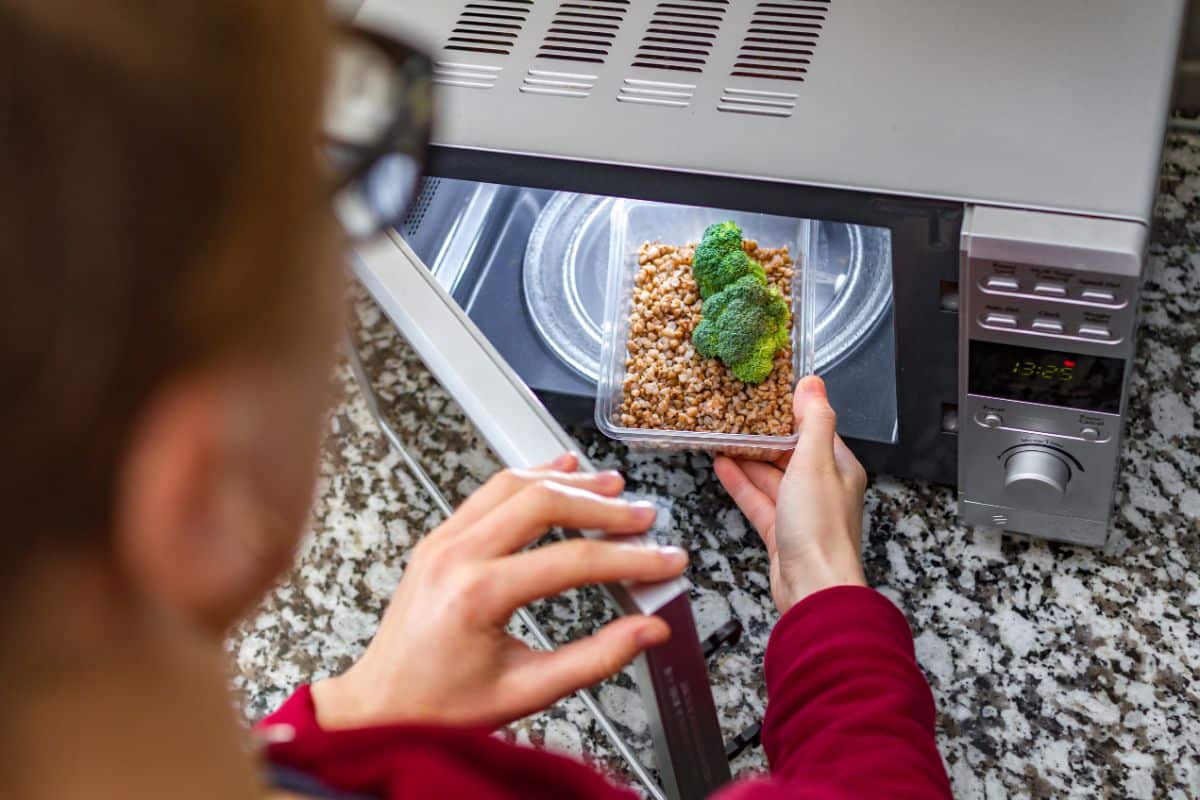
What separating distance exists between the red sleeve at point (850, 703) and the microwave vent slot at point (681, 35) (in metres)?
0.39

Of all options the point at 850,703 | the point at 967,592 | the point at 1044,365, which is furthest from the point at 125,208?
the point at 967,592

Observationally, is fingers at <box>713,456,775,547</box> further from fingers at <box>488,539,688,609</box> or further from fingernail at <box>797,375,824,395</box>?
fingers at <box>488,539,688,609</box>

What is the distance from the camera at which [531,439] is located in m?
0.64

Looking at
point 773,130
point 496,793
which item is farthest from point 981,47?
point 496,793

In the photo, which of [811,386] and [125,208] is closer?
[125,208]

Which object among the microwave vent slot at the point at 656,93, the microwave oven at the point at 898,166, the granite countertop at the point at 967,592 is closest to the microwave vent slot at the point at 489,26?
the microwave oven at the point at 898,166

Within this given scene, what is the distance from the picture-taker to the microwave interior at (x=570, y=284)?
98 cm

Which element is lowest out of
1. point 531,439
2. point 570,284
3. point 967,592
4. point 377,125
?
point 967,592

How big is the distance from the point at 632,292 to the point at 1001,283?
1.23ft

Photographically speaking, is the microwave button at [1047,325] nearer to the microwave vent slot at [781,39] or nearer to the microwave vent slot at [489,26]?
the microwave vent slot at [781,39]

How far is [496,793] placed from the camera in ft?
1.65

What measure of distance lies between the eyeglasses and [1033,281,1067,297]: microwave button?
1.44 ft

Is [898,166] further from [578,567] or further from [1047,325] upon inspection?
[578,567]

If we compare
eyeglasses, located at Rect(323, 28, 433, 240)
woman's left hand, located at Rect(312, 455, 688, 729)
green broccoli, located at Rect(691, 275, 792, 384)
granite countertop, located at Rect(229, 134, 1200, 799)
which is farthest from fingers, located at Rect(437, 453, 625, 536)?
green broccoli, located at Rect(691, 275, 792, 384)
